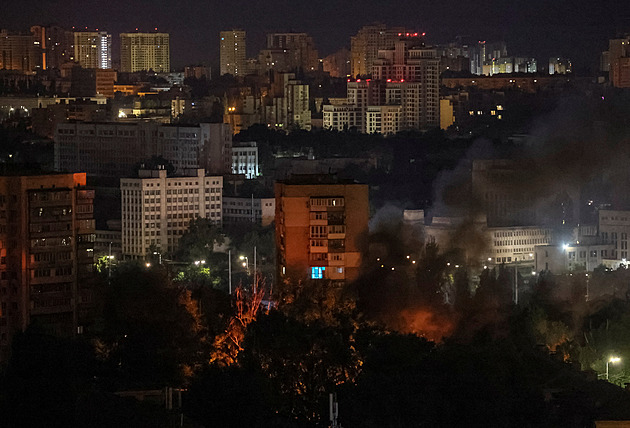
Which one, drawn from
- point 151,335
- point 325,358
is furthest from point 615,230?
point 325,358

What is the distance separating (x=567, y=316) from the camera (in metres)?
11.1

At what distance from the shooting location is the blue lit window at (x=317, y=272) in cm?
1178

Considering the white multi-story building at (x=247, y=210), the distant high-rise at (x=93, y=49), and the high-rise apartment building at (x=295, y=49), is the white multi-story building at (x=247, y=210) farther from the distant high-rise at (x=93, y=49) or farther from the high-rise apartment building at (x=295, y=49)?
the distant high-rise at (x=93, y=49)

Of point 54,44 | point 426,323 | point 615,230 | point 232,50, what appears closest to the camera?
point 426,323

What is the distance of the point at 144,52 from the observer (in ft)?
130

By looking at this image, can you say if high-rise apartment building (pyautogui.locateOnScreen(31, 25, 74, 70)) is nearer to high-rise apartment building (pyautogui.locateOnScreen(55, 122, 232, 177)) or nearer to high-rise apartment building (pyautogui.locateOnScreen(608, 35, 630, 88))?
high-rise apartment building (pyautogui.locateOnScreen(608, 35, 630, 88))

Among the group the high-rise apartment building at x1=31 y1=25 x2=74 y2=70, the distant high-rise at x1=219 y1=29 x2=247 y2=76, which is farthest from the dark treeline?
the distant high-rise at x1=219 y1=29 x2=247 y2=76

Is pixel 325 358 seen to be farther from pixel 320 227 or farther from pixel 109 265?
pixel 109 265

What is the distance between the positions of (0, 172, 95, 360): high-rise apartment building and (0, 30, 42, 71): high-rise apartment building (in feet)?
79.1

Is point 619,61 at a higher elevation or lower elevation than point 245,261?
higher

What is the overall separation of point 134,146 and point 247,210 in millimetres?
4582

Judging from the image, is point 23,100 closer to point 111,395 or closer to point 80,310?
point 80,310

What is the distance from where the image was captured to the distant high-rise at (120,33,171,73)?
39375 mm

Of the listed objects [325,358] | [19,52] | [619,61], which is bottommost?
[325,358]
